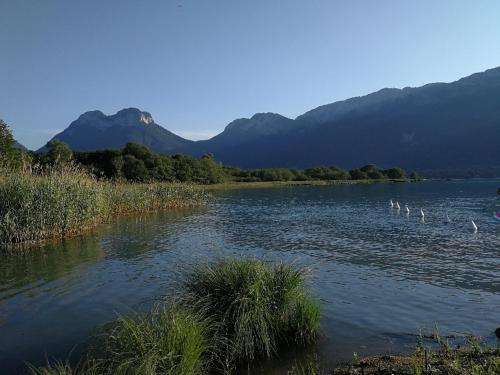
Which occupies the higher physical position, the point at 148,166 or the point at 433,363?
the point at 148,166

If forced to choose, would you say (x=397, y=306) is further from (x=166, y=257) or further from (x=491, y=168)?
(x=491, y=168)

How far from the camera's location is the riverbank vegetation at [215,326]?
7.46 metres

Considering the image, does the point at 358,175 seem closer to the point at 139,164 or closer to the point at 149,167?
the point at 149,167

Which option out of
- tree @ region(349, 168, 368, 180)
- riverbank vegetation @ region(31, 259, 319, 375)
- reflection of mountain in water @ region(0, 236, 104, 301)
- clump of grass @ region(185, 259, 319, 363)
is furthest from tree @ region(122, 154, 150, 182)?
tree @ region(349, 168, 368, 180)

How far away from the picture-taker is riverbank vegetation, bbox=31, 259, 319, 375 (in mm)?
7459

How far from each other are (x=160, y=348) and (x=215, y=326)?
2.12m

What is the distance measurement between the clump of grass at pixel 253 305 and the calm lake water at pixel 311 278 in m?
0.50

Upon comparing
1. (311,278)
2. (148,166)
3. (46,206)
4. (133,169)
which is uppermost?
(148,166)

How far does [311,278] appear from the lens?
16.6 meters

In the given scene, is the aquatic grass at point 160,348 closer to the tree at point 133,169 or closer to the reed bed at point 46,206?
the reed bed at point 46,206

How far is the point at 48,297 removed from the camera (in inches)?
580

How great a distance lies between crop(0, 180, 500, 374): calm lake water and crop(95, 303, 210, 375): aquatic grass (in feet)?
6.70

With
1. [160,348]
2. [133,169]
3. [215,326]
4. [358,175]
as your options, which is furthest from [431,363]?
[358,175]

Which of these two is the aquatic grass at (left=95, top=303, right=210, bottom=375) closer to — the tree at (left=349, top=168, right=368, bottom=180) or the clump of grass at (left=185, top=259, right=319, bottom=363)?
the clump of grass at (left=185, top=259, right=319, bottom=363)
